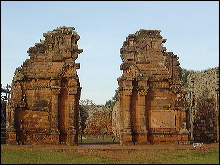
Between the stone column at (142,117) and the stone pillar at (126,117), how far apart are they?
639 millimetres

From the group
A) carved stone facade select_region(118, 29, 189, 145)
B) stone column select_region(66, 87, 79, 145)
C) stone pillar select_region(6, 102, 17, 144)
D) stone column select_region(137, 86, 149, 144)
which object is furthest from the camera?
carved stone facade select_region(118, 29, 189, 145)

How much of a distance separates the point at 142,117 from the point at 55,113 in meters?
5.07

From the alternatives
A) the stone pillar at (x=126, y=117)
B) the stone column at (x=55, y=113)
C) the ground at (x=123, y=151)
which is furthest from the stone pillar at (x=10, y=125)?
the stone pillar at (x=126, y=117)

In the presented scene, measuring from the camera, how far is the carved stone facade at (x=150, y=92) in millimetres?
18797

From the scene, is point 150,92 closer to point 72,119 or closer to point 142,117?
point 142,117

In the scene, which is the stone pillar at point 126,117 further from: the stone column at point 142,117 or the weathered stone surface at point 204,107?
the weathered stone surface at point 204,107

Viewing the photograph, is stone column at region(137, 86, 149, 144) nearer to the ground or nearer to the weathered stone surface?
the ground

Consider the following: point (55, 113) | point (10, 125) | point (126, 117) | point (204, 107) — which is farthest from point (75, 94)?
point (204, 107)

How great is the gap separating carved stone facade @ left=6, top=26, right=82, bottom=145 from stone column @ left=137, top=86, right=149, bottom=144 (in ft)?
12.0

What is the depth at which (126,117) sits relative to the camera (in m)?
18.5

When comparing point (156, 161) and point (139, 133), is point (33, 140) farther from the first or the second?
point (156, 161)

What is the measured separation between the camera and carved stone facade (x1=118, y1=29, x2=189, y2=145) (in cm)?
1880

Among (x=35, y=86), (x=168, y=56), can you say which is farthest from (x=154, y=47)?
(x=35, y=86)

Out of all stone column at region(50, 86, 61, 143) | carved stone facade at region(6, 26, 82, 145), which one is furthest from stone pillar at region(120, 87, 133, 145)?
stone column at region(50, 86, 61, 143)
